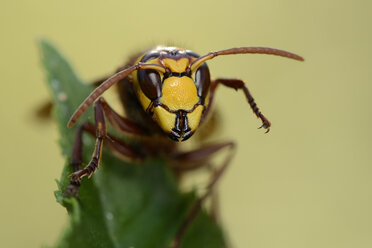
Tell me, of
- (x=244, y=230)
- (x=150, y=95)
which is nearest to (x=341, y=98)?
(x=244, y=230)

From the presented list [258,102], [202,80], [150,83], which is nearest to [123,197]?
[150,83]

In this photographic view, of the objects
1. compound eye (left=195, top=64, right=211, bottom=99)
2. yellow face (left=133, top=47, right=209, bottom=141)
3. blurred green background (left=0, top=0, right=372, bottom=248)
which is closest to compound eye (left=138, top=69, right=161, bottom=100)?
yellow face (left=133, top=47, right=209, bottom=141)

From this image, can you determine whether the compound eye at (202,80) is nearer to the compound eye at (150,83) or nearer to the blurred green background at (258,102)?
the compound eye at (150,83)

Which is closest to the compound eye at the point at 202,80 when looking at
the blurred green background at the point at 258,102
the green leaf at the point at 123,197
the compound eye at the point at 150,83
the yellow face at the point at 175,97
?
the yellow face at the point at 175,97

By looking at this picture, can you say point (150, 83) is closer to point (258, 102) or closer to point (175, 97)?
point (175, 97)

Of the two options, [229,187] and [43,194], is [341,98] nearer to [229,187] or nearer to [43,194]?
[229,187]
